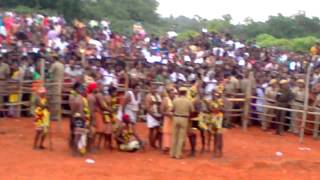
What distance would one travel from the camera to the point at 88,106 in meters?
13.1

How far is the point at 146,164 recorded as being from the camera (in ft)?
42.9

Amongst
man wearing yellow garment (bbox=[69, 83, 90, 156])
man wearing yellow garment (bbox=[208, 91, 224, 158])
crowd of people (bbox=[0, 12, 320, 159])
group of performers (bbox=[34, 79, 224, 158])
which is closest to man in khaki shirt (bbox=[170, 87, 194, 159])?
crowd of people (bbox=[0, 12, 320, 159])

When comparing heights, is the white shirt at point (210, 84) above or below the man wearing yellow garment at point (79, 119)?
above

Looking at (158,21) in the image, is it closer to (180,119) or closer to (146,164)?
(180,119)

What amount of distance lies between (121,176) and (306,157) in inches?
190

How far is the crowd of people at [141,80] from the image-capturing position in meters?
13.5

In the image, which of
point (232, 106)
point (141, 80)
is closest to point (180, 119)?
point (141, 80)

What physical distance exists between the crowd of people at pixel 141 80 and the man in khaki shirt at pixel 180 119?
0.07ft

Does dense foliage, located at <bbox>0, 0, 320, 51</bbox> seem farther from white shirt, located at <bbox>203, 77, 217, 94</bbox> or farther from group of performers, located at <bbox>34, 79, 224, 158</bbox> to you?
group of performers, located at <bbox>34, 79, 224, 158</bbox>

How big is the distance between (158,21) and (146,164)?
35816 millimetres

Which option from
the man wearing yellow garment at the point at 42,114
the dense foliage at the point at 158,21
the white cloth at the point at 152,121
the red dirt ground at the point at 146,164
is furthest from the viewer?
the dense foliage at the point at 158,21

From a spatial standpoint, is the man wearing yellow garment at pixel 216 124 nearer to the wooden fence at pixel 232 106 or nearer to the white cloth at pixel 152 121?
the white cloth at pixel 152 121

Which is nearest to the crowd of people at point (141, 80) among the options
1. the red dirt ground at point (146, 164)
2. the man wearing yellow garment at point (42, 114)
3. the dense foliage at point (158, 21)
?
the man wearing yellow garment at point (42, 114)

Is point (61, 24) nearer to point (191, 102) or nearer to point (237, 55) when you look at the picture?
point (237, 55)
